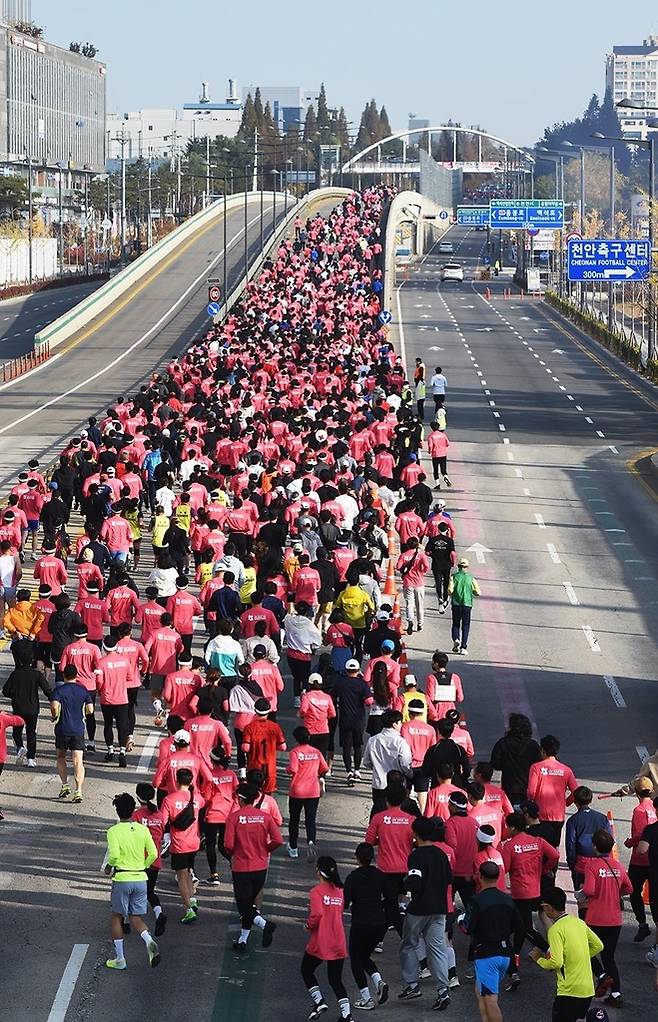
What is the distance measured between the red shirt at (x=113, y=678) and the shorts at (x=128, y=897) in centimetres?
486

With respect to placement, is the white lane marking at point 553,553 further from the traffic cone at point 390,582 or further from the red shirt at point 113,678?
the red shirt at point 113,678

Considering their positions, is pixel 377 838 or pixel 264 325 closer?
pixel 377 838

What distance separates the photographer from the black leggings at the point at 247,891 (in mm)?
14852

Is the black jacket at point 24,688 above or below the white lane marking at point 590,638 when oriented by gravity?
above

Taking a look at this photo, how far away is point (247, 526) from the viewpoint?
2600 cm

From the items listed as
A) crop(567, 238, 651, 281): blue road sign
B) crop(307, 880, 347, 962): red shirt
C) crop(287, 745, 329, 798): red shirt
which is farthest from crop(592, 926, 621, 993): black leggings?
crop(567, 238, 651, 281): blue road sign

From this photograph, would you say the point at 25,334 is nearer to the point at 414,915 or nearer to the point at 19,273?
the point at 19,273

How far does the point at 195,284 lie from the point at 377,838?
76.0 m

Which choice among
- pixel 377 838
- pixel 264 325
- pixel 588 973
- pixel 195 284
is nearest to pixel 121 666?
pixel 377 838

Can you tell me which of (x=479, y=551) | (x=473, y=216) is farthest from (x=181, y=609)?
(x=473, y=216)

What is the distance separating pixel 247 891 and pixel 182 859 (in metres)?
0.71

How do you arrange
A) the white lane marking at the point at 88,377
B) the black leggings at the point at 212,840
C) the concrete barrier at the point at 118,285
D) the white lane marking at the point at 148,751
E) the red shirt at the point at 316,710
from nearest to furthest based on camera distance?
the black leggings at the point at 212,840 < the red shirt at the point at 316,710 < the white lane marking at the point at 148,751 < the white lane marking at the point at 88,377 < the concrete barrier at the point at 118,285

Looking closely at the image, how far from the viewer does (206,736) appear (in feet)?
55.2

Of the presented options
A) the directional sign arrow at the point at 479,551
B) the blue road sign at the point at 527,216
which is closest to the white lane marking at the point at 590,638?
the directional sign arrow at the point at 479,551
